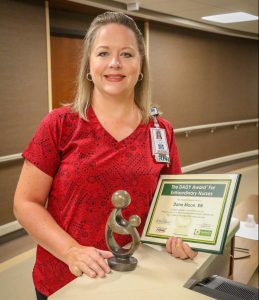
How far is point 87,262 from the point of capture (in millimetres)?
1074

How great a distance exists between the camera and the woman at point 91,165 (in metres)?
1.25

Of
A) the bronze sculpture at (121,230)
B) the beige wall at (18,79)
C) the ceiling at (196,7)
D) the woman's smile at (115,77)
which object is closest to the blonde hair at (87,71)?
the woman's smile at (115,77)

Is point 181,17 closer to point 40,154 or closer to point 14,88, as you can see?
point 14,88

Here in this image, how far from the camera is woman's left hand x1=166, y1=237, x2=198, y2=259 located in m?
1.19

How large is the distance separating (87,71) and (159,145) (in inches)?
16.7

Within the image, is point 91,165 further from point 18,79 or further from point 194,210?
point 18,79

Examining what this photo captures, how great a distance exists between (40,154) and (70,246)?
0.33 meters

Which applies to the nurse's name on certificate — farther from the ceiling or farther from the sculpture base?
the ceiling

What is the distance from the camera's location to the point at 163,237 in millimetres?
1236

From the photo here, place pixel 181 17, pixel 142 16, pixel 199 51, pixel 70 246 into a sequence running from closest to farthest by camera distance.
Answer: pixel 70 246 < pixel 142 16 < pixel 181 17 < pixel 199 51

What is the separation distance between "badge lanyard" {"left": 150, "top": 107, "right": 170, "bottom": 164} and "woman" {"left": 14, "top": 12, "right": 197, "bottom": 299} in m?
0.02

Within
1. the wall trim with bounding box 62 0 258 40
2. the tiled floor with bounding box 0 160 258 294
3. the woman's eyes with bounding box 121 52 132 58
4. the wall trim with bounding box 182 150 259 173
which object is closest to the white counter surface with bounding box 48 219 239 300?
the woman's eyes with bounding box 121 52 132 58

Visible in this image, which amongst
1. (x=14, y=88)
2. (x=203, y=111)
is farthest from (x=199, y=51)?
(x=14, y=88)

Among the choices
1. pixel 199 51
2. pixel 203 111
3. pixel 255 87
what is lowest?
pixel 203 111
